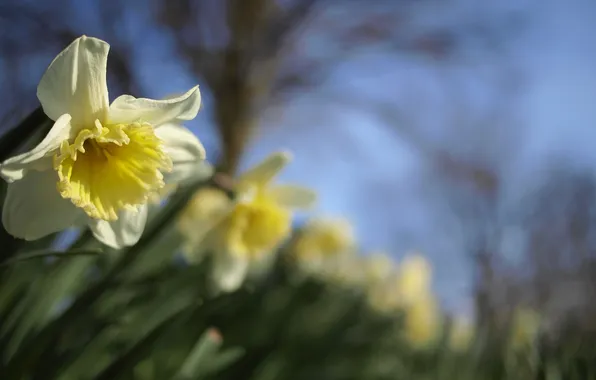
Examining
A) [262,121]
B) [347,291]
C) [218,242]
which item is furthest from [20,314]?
[262,121]

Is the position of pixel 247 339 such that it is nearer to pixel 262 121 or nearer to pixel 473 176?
pixel 262 121

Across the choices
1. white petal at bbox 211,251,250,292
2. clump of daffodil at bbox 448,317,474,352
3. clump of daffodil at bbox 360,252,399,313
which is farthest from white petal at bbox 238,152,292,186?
clump of daffodil at bbox 360,252,399,313

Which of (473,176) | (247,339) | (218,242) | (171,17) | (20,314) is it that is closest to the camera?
(20,314)

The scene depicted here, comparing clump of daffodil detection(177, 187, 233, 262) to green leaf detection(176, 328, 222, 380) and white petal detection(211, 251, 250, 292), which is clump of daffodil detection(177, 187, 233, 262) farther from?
green leaf detection(176, 328, 222, 380)

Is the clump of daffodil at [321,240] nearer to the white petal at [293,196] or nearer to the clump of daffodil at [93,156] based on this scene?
the white petal at [293,196]

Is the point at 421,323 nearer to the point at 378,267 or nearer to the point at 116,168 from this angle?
the point at 378,267

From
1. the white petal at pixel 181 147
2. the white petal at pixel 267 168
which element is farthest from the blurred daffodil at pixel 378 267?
the white petal at pixel 181 147
